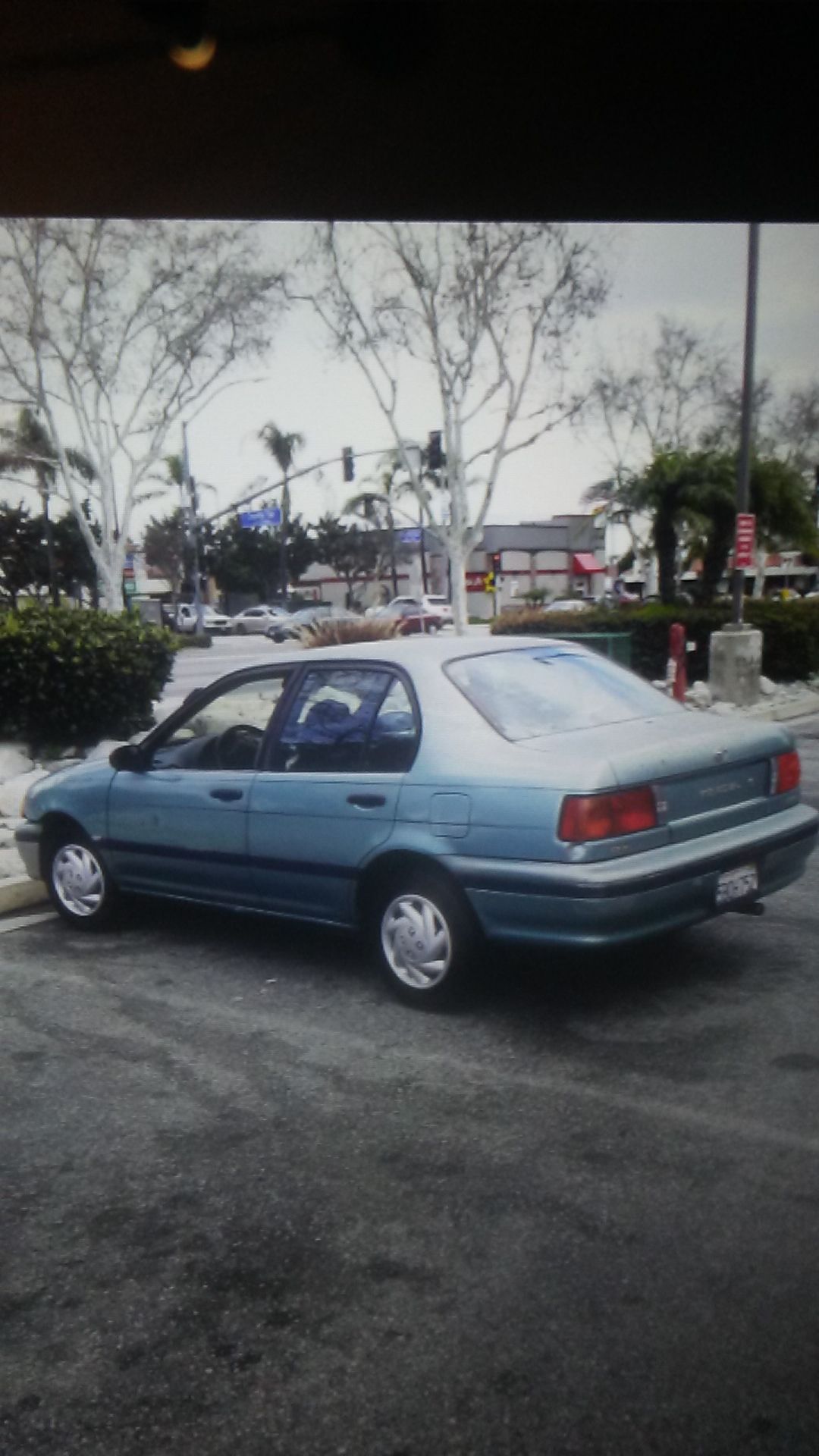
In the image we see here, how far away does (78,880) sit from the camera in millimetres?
5953

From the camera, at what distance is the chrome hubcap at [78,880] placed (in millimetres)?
5883

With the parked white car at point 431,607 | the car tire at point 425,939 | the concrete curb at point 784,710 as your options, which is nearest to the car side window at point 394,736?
the car tire at point 425,939

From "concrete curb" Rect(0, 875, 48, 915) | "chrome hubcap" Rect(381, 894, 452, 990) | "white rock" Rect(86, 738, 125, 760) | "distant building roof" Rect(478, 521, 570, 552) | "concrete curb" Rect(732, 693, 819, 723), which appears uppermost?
"distant building roof" Rect(478, 521, 570, 552)

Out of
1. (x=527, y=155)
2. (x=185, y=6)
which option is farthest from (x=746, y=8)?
(x=185, y=6)

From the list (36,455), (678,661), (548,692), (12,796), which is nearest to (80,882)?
(548,692)

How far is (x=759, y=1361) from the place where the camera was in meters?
2.35

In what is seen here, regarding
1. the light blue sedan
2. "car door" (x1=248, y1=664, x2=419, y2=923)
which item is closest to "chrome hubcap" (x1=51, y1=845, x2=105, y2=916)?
the light blue sedan

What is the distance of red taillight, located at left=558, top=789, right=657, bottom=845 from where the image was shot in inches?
158

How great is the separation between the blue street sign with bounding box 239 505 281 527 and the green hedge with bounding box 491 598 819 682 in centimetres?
420

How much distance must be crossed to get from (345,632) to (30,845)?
8.44m

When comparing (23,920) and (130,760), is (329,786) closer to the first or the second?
(130,760)

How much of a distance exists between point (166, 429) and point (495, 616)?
247 inches

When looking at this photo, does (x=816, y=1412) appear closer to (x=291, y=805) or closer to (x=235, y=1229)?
(x=235, y=1229)

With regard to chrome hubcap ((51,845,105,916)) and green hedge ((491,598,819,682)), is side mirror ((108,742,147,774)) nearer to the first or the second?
chrome hubcap ((51,845,105,916))
